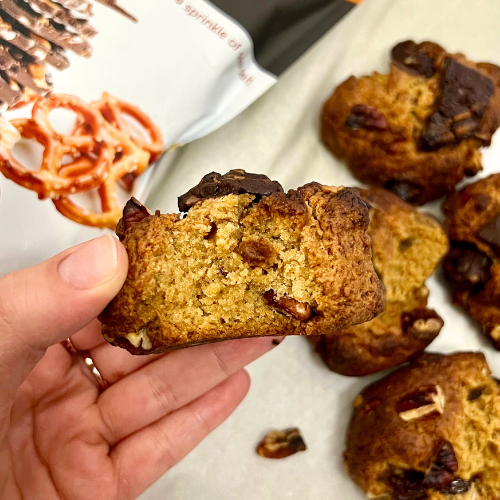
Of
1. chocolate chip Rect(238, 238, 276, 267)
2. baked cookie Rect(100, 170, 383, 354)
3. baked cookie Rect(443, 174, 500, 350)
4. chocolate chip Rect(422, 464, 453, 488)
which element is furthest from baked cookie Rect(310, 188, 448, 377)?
chocolate chip Rect(238, 238, 276, 267)

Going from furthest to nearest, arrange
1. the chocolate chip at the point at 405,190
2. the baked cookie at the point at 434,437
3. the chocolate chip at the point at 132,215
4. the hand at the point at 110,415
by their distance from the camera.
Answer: the chocolate chip at the point at 405,190, the baked cookie at the point at 434,437, the hand at the point at 110,415, the chocolate chip at the point at 132,215

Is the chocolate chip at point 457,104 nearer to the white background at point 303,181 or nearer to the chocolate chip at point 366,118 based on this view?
the chocolate chip at point 366,118

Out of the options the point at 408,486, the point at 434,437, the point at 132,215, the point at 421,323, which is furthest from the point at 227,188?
the point at 408,486

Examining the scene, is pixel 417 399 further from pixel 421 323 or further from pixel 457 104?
pixel 457 104

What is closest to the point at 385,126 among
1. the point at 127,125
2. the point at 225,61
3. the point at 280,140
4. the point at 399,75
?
the point at 399,75

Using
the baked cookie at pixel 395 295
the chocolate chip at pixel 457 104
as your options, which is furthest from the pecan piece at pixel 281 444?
the chocolate chip at pixel 457 104

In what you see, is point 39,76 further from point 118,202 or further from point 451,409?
point 451,409
